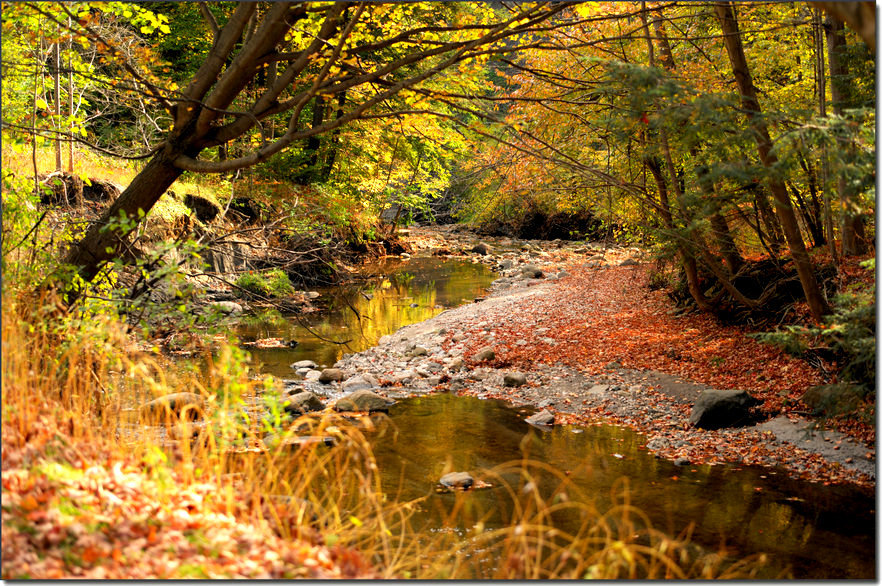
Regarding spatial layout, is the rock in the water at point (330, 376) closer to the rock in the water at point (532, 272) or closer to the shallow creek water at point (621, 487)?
the shallow creek water at point (621, 487)

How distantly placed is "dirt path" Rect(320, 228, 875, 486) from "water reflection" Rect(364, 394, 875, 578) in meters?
0.42

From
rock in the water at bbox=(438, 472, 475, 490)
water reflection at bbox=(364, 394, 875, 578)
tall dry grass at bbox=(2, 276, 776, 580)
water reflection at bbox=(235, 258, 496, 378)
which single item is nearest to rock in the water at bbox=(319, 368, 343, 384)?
water reflection at bbox=(235, 258, 496, 378)

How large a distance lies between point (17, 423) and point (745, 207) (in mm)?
9752

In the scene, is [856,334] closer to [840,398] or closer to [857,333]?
[857,333]

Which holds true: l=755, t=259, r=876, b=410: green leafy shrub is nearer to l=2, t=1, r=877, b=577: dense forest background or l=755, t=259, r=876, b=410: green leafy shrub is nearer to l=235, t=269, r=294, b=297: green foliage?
l=2, t=1, r=877, b=577: dense forest background

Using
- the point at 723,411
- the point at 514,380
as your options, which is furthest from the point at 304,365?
the point at 723,411

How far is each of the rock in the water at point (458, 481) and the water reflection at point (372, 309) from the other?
7.36ft

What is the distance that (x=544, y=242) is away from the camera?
3331 centimetres

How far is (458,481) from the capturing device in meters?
6.83

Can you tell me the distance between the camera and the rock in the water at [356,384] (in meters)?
10.6

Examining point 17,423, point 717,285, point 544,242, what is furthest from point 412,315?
point 544,242

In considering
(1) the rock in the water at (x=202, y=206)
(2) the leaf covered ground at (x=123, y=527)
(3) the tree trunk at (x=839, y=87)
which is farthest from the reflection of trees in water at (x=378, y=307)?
(3) the tree trunk at (x=839, y=87)

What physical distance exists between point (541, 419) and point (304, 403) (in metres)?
3.19

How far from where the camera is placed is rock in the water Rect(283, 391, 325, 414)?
30.2 feet
